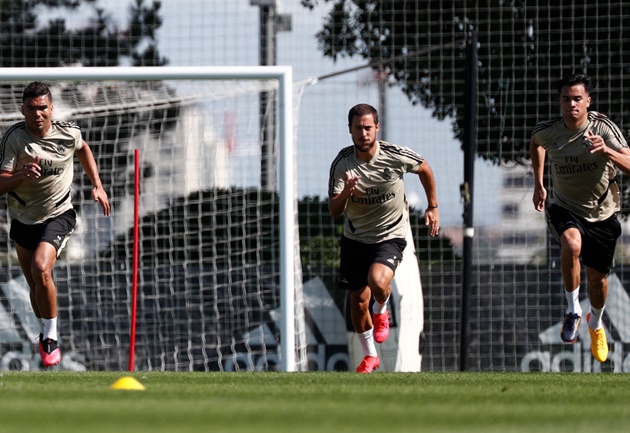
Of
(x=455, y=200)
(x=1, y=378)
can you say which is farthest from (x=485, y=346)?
(x=1, y=378)

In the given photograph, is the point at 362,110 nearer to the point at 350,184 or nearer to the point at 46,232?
the point at 350,184

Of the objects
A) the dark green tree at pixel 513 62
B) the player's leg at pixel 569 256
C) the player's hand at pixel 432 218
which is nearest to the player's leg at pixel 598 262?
the player's leg at pixel 569 256

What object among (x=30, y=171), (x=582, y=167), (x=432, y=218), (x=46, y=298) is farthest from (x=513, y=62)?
(x=30, y=171)

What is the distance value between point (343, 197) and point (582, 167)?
200cm

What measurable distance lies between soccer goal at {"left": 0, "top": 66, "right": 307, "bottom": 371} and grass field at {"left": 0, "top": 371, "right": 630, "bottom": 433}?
6020 millimetres

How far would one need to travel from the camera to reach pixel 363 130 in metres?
10.1

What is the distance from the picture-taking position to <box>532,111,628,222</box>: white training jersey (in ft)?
32.6

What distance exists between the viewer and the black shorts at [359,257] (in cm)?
1024

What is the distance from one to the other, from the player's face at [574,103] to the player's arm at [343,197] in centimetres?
182

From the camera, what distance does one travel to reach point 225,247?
14703mm

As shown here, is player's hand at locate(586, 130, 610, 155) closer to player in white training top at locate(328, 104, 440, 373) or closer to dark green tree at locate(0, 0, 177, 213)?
player in white training top at locate(328, 104, 440, 373)

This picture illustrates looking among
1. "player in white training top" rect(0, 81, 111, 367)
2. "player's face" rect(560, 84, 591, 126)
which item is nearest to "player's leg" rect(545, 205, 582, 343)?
"player's face" rect(560, 84, 591, 126)

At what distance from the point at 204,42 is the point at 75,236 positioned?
3321 millimetres

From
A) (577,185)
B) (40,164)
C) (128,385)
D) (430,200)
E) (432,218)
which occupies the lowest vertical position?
(128,385)
